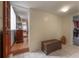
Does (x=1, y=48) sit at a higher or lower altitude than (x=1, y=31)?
lower

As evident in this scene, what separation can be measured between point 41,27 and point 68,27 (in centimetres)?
192

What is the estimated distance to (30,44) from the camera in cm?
384

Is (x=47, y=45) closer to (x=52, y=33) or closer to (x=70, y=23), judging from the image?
(x=52, y=33)

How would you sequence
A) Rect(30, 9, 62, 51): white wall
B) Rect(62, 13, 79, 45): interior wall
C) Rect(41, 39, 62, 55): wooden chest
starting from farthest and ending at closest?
Rect(62, 13, 79, 45): interior wall → Rect(30, 9, 62, 51): white wall → Rect(41, 39, 62, 55): wooden chest

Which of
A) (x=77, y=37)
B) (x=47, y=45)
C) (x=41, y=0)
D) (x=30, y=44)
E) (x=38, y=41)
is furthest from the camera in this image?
(x=77, y=37)

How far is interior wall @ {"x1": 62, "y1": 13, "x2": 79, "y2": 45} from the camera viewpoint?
201 inches

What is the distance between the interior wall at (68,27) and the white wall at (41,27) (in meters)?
0.42

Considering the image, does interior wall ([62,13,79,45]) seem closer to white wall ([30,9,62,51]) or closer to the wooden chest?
white wall ([30,9,62,51])

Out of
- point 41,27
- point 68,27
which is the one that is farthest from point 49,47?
point 68,27

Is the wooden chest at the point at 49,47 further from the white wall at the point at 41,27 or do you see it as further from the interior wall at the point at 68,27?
the interior wall at the point at 68,27

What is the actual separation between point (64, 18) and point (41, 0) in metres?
3.04

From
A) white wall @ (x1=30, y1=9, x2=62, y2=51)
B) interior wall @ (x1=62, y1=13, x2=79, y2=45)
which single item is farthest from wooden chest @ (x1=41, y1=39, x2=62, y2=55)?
interior wall @ (x1=62, y1=13, x2=79, y2=45)

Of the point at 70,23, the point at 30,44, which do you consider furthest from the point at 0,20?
the point at 70,23

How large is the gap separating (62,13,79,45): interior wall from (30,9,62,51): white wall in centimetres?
42
